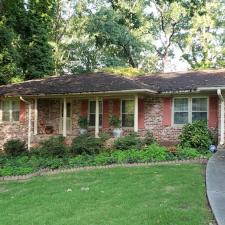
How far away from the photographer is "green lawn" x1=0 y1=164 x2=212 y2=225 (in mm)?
7092

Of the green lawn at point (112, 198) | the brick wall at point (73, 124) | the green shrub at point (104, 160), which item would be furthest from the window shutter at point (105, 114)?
the green lawn at point (112, 198)

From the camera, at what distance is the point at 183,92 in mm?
17078

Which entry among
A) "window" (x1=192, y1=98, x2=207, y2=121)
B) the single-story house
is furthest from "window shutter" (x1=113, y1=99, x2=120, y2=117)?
"window" (x1=192, y1=98, x2=207, y2=121)

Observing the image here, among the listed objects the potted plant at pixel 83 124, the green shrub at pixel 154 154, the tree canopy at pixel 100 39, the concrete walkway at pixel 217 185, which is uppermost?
the tree canopy at pixel 100 39

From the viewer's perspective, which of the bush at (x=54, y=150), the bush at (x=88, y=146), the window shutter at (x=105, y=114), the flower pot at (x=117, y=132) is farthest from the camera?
the window shutter at (x=105, y=114)

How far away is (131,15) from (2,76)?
1630cm

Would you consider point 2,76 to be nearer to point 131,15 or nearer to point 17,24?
point 17,24

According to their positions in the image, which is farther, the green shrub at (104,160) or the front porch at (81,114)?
the front porch at (81,114)

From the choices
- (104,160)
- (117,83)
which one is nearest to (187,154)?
(104,160)

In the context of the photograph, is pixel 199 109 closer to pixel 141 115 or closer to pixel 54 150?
pixel 141 115

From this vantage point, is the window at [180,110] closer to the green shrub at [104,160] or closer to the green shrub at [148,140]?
the green shrub at [148,140]

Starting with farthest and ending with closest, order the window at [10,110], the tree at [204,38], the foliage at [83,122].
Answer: the tree at [204,38], the window at [10,110], the foliage at [83,122]

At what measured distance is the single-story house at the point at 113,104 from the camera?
17.2m

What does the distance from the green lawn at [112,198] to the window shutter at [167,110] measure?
5701mm
